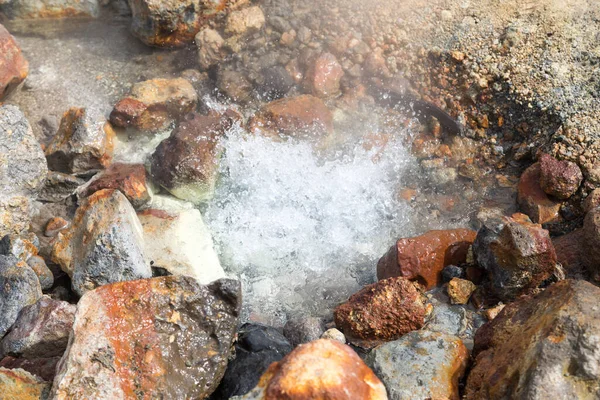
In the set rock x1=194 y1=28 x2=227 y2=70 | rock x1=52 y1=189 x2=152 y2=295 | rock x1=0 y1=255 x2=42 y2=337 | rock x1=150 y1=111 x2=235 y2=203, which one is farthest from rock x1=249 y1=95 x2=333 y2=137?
rock x1=0 y1=255 x2=42 y2=337

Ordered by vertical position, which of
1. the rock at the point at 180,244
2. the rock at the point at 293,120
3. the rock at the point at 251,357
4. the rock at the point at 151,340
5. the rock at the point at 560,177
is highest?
the rock at the point at 560,177

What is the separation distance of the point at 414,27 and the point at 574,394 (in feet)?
11.6

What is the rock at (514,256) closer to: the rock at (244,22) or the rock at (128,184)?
Answer: the rock at (128,184)

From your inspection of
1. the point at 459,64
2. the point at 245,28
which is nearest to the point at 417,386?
the point at 459,64

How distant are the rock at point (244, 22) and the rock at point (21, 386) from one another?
139 inches

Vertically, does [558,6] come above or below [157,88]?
above

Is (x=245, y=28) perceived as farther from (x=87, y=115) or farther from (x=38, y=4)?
(x=38, y=4)

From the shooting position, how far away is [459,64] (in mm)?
4820

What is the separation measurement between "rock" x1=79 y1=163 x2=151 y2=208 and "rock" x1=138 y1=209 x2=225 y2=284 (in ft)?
0.42

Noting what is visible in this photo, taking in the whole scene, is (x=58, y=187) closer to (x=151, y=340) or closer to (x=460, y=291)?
(x=151, y=340)

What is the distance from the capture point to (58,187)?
4.66 m

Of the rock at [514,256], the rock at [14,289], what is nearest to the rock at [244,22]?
the rock at [14,289]

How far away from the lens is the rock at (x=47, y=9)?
579cm

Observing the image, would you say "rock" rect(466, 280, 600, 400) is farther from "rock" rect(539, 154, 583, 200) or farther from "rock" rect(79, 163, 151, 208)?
"rock" rect(79, 163, 151, 208)
